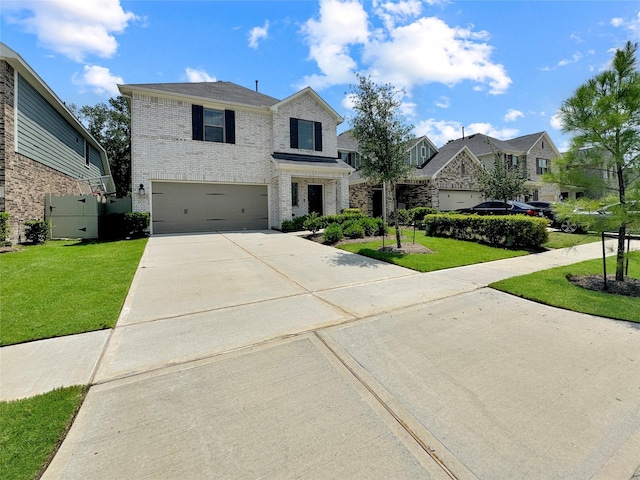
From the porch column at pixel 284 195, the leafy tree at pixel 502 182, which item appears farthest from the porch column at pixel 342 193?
the leafy tree at pixel 502 182

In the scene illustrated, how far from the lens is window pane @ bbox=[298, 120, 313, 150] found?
16547 mm

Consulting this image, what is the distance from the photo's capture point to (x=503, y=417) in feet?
7.05

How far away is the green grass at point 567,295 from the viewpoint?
4.27 meters

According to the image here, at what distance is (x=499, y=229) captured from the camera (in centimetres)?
997

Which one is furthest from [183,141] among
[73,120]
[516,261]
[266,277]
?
[516,261]

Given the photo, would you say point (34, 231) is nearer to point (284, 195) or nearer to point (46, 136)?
point (46, 136)

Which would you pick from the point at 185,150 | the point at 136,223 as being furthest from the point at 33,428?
the point at 185,150

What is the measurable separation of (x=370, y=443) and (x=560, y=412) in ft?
4.75

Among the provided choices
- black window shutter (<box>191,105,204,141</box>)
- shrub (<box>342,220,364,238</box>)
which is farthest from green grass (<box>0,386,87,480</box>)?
black window shutter (<box>191,105,204,141</box>)

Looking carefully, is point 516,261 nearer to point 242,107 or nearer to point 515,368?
point 515,368

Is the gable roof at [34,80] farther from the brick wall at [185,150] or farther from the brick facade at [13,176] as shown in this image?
the brick wall at [185,150]

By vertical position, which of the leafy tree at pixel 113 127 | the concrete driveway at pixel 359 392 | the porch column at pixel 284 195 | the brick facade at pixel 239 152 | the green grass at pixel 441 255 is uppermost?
the leafy tree at pixel 113 127

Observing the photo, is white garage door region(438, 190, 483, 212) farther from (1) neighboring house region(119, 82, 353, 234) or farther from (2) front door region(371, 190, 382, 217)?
(1) neighboring house region(119, 82, 353, 234)

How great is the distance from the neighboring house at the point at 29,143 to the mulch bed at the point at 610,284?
15.3 m
